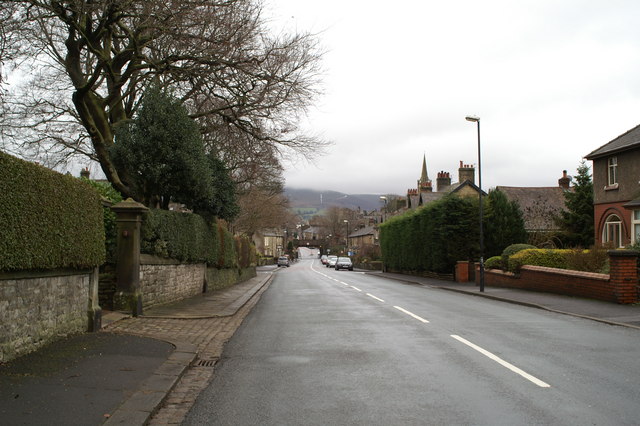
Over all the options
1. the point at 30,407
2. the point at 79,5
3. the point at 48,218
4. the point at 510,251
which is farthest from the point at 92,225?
the point at 510,251

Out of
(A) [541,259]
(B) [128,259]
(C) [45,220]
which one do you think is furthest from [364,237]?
(C) [45,220]

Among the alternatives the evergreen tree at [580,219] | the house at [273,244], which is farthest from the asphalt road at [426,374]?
the house at [273,244]

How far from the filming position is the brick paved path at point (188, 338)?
561cm

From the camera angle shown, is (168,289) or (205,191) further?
(205,191)

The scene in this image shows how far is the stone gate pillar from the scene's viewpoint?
486 inches

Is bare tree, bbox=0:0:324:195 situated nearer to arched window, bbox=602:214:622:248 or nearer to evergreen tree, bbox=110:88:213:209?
evergreen tree, bbox=110:88:213:209

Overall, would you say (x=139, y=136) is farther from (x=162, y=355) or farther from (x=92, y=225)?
(x=162, y=355)

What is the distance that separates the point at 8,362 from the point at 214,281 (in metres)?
16.8

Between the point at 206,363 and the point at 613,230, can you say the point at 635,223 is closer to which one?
the point at 613,230

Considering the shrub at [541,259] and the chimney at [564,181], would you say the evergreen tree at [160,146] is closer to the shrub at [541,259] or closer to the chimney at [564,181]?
the shrub at [541,259]

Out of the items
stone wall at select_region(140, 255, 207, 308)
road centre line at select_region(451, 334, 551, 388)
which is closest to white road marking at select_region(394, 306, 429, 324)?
road centre line at select_region(451, 334, 551, 388)

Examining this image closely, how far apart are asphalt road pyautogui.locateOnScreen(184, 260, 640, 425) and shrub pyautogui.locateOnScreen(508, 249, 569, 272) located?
10177 millimetres

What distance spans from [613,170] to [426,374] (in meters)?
28.0

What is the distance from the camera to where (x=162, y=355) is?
7895mm
